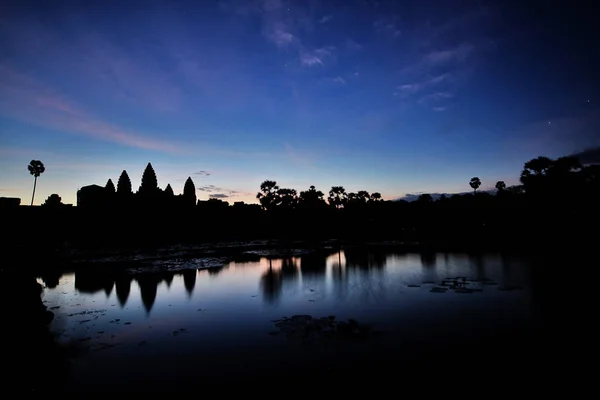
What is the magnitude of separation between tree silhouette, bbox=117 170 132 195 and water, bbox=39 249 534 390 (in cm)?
6233

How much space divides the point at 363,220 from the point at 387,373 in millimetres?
105506

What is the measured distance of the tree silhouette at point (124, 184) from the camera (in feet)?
292

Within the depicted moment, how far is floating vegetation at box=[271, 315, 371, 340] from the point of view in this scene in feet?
46.2

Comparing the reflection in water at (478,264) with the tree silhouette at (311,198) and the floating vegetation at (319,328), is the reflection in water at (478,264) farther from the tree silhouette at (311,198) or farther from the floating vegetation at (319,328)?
the tree silhouette at (311,198)

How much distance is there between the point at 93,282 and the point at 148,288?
27.3 feet

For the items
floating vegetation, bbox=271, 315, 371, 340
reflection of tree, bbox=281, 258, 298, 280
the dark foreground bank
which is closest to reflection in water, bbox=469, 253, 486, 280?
the dark foreground bank

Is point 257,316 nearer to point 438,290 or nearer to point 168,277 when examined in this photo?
point 438,290

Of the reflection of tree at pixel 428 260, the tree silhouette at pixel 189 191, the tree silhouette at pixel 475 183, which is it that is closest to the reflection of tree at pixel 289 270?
the reflection of tree at pixel 428 260

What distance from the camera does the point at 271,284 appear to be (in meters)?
27.9

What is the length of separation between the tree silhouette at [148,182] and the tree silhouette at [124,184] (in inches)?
146

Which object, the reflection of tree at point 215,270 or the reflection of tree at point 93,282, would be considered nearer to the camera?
the reflection of tree at point 93,282

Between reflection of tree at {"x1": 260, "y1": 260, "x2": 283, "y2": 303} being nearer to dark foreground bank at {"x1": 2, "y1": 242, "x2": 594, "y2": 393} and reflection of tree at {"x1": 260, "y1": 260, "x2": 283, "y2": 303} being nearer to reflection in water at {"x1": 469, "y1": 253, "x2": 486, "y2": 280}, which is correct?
dark foreground bank at {"x1": 2, "y1": 242, "x2": 594, "y2": 393}

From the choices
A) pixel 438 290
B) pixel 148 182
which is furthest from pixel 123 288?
pixel 148 182

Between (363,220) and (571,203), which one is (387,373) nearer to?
(571,203)
